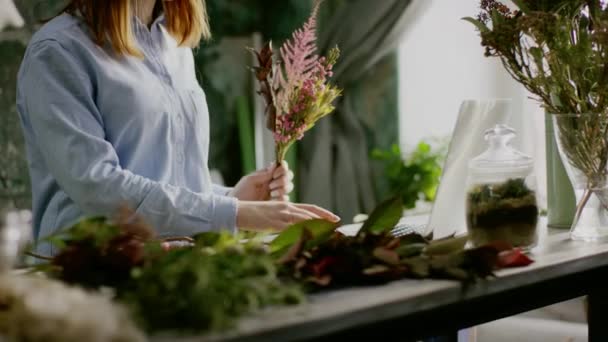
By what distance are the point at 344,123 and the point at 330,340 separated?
438cm

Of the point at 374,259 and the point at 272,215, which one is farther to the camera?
the point at 272,215

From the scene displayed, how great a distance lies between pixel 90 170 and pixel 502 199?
89 cm

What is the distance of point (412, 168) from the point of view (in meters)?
5.72

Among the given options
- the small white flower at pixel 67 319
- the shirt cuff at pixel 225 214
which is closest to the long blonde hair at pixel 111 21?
the shirt cuff at pixel 225 214

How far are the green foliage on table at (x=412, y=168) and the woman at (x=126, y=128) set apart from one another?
3.27 metres

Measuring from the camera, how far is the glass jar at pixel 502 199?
1764 millimetres

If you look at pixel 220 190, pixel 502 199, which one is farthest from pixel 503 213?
pixel 220 190

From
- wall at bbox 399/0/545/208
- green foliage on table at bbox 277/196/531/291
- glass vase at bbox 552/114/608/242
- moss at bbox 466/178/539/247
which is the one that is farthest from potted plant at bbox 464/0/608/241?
wall at bbox 399/0/545/208

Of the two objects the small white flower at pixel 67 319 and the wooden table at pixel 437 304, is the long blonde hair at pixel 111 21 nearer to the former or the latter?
the wooden table at pixel 437 304

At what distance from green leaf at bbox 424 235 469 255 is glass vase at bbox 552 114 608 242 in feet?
1.76

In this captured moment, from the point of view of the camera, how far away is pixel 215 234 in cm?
156

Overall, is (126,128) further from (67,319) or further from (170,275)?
(67,319)

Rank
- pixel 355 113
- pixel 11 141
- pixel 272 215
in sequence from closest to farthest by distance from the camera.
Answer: pixel 272 215
pixel 11 141
pixel 355 113

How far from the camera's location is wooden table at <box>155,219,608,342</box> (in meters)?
1.21
